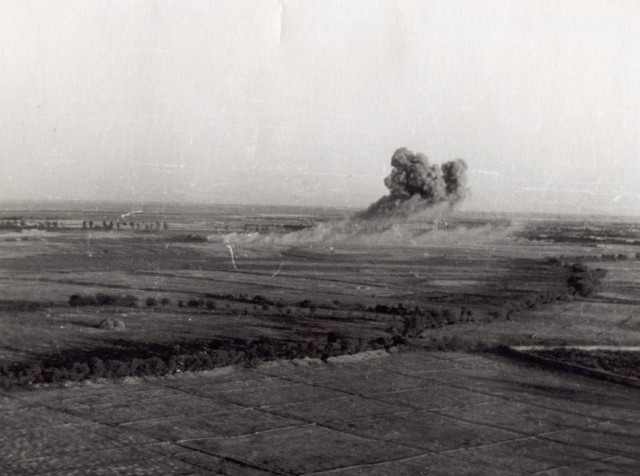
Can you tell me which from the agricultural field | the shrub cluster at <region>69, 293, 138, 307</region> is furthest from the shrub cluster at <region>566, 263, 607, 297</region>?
the shrub cluster at <region>69, 293, 138, 307</region>

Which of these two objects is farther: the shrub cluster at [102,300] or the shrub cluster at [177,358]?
the shrub cluster at [102,300]

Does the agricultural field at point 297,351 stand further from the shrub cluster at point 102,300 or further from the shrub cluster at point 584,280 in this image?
the shrub cluster at point 584,280

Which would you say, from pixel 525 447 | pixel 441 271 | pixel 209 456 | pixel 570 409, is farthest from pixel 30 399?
pixel 441 271

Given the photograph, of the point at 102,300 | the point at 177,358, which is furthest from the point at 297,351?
the point at 102,300

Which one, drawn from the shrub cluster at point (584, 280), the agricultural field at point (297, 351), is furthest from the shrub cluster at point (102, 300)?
A: the shrub cluster at point (584, 280)

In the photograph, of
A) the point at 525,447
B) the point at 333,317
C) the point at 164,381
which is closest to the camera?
the point at 525,447

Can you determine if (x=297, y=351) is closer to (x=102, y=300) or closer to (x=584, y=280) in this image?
(x=102, y=300)

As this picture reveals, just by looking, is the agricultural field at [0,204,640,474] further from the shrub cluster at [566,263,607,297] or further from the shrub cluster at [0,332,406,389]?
the shrub cluster at [566,263,607,297]

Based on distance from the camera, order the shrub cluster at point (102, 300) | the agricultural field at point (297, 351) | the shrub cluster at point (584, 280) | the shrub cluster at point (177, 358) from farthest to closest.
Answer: the shrub cluster at point (584, 280), the shrub cluster at point (102, 300), the shrub cluster at point (177, 358), the agricultural field at point (297, 351)

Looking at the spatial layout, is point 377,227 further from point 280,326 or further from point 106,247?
point 280,326
